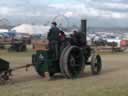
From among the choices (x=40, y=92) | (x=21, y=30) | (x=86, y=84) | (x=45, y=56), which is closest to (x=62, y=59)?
(x=45, y=56)

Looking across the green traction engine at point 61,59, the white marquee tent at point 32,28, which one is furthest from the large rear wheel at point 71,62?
the white marquee tent at point 32,28

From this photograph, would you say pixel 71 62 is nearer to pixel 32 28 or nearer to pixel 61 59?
pixel 61 59

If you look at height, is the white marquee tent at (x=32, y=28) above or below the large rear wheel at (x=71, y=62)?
below

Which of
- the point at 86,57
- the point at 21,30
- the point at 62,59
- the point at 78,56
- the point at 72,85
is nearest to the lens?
the point at 72,85

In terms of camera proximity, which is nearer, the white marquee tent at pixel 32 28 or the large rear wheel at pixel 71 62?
the large rear wheel at pixel 71 62

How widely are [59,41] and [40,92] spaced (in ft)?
13.4

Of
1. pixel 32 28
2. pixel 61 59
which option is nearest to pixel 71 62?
pixel 61 59

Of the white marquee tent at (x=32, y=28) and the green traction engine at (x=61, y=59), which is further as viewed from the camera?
the white marquee tent at (x=32, y=28)

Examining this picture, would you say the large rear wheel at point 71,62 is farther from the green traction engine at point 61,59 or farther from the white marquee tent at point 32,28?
the white marquee tent at point 32,28

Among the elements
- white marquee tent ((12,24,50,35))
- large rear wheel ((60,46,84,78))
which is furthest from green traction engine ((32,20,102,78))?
white marquee tent ((12,24,50,35))

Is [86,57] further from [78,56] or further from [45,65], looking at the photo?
[45,65]

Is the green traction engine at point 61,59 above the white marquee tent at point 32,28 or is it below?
above

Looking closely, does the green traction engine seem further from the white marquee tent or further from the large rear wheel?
the white marquee tent

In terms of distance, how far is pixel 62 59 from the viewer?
13.9 meters
